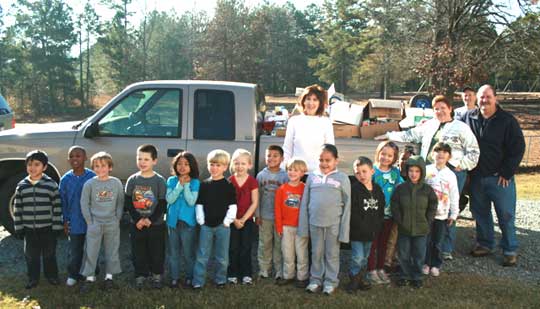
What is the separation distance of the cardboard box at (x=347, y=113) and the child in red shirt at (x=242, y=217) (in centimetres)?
163

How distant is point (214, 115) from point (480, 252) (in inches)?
130

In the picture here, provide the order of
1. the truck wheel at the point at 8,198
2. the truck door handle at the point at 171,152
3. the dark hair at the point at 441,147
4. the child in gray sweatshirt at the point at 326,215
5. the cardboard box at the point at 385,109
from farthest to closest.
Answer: the cardboard box at the point at 385,109
the truck wheel at the point at 8,198
the truck door handle at the point at 171,152
the dark hair at the point at 441,147
the child in gray sweatshirt at the point at 326,215

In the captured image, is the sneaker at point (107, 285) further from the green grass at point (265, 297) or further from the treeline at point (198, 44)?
the treeline at point (198, 44)

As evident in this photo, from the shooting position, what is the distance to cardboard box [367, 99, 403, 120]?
230 inches

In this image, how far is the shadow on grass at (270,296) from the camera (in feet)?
13.0

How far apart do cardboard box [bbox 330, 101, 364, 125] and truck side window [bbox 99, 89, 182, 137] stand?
71.6 inches

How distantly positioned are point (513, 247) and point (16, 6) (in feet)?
126

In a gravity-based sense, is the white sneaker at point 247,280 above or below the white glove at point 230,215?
below

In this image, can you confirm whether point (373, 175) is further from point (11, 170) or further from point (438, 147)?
point (11, 170)

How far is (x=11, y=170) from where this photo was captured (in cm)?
533

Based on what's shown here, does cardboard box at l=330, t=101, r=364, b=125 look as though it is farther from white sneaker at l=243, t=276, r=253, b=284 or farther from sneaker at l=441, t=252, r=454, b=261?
white sneaker at l=243, t=276, r=253, b=284

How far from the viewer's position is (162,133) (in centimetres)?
518

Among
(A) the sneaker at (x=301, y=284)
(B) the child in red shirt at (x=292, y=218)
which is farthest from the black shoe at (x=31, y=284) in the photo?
(A) the sneaker at (x=301, y=284)

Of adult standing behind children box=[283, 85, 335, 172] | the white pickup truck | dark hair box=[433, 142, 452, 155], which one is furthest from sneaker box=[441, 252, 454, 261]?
adult standing behind children box=[283, 85, 335, 172]
